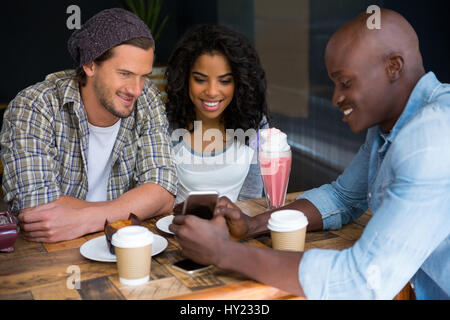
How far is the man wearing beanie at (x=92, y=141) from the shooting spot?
1.77 m

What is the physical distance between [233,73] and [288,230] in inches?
47.8

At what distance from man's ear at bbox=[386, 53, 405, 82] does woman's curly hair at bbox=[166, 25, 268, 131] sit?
1127 millimetres

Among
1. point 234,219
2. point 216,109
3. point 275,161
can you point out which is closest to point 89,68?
point 216,109

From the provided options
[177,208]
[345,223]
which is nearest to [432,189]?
[345,223]

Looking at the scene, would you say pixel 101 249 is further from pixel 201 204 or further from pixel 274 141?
pixel 274 141

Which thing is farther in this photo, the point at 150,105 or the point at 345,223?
the point at 150,105

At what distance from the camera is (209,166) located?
2.54 metres

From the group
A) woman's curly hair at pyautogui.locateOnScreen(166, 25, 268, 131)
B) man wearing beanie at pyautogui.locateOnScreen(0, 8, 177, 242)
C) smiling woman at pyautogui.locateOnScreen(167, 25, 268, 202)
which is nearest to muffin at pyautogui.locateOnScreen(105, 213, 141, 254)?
man wearing beanie at pyautogui.locateOnScreen(0, 8, 177, 242)

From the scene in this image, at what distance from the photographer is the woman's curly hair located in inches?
95.6

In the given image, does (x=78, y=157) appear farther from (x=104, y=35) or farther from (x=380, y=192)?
(x=380, y=192)

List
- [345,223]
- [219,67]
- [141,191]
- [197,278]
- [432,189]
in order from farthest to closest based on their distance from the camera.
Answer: [219,67] < [141,191] < [345,223] < [197,278] < [432,189]

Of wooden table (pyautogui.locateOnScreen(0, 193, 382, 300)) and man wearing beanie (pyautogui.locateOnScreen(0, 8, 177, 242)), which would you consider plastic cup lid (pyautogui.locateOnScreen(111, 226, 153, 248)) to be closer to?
wooden table (pyautogui.locateOnScreen(0, 193, 382, 300))

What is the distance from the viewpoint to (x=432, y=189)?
3.90ft
